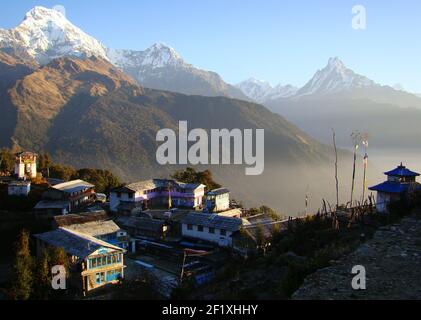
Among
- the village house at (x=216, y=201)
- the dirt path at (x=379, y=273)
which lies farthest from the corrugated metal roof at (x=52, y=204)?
the dirt path at (x=379, y=273)

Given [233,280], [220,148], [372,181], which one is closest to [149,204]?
[233,280]

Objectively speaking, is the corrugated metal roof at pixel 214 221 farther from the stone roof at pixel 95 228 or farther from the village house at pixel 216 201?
the village house at pixel 216 201

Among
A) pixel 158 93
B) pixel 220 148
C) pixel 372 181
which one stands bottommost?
pixel 372 181

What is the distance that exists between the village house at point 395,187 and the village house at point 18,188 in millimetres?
27751

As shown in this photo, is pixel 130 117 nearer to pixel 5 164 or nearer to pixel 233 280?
pixel 5 164

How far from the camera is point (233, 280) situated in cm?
1474

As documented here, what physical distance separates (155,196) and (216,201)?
571 centimetres

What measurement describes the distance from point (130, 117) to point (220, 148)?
31665mm

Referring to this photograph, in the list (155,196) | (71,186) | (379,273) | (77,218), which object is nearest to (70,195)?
(71,186)

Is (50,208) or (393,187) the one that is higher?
(393,187)

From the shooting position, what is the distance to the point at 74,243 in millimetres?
22375

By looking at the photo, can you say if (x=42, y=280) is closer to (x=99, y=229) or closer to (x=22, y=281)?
(x=22, y=281)

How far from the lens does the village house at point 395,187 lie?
1967 cm
